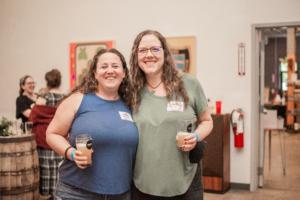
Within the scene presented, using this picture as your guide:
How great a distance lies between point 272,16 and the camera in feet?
17.6

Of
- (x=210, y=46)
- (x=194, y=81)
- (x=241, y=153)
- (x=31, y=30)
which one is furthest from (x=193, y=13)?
(x=194, y=81)

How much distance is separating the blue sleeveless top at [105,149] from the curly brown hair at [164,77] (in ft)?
0.51

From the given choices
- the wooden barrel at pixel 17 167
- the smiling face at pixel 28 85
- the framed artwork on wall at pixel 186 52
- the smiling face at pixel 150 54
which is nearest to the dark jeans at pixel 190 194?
the smiling face at pixel 150 54

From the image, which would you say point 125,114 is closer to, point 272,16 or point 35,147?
point 35,147

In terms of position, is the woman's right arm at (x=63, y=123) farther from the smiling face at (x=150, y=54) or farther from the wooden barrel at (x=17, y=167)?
the wooden barrel at (x=17, y=167)

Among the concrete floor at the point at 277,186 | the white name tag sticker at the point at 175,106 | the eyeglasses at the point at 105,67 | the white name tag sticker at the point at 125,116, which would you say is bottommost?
the concrete floor at the point at 277,186

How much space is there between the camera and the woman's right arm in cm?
211

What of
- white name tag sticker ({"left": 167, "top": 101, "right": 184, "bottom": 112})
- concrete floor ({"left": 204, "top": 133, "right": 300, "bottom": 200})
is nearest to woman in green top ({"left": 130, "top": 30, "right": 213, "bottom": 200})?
white name tag sticker ({"left": 167, "top": 101, "right": 184, "bottom": 112})

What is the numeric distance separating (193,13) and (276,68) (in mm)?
12107

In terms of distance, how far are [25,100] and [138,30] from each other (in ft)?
5.92

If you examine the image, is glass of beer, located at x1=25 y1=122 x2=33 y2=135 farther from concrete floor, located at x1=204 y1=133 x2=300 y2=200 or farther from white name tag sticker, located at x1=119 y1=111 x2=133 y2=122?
white name tag sticker, located at x1=119 y1=111 x2=133 y2=122

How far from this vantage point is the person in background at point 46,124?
180 inches

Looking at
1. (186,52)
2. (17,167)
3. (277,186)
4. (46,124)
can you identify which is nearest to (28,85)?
(46,124)

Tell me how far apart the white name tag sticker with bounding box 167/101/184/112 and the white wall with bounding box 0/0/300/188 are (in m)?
3.54
